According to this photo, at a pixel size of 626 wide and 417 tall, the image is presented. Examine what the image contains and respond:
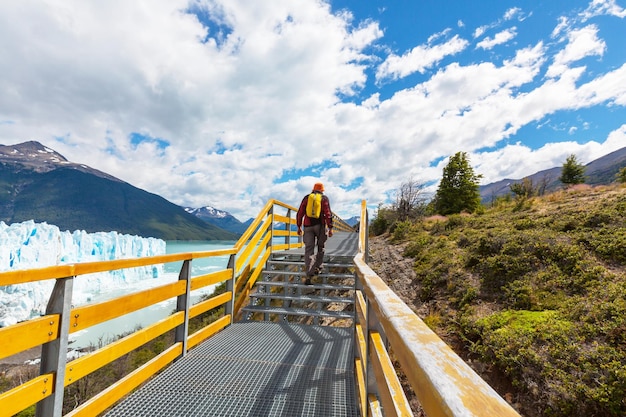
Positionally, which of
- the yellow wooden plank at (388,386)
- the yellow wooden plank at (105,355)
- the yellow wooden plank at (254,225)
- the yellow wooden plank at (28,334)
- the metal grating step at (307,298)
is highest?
the yellow wooden plank at (254,225)

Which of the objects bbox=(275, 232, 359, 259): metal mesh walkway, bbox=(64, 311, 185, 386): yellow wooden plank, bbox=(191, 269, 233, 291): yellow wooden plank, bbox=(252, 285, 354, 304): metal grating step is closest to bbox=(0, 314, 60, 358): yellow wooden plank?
bbox=(64, 311, 185, 386): yellow wooden plank

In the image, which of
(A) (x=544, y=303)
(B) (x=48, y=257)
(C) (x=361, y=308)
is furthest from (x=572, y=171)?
(B) (x=48, y=257)

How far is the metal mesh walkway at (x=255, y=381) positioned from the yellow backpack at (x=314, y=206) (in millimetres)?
2339

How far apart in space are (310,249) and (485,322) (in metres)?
3.16

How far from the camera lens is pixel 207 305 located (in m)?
4.23

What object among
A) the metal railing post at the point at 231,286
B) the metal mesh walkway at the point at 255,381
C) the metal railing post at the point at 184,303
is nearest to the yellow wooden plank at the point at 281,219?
the metal railing post at the point at 231,286

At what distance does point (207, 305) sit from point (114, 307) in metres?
1.81

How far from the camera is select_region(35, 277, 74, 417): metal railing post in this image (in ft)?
6.48

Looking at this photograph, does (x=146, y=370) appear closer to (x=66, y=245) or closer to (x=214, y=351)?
(x=214, y=351)

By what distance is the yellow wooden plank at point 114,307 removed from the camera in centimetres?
218

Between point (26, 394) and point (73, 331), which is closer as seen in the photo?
point (26, 394)

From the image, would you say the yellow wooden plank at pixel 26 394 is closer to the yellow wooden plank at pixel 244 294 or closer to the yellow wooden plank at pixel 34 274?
the yellow wooden plank at pixel 34 274

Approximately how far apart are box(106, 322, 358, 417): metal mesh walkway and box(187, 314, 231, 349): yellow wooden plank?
10cm

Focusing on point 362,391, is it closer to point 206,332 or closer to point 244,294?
point 206,332
